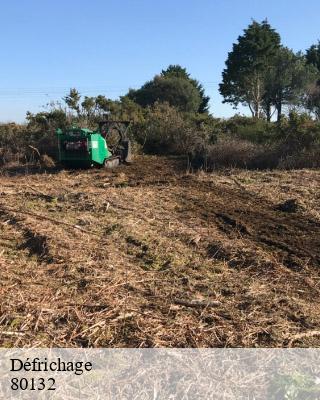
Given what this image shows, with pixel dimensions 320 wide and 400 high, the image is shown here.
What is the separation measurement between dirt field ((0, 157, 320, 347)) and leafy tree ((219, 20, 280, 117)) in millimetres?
32760

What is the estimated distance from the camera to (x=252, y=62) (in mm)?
40969

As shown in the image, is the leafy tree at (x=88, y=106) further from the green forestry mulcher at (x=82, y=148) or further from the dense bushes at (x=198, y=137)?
the green forestry mulcher at (x=82, y=148)

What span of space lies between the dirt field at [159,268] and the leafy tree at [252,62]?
3276 centimetres

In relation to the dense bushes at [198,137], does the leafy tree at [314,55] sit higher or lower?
higher

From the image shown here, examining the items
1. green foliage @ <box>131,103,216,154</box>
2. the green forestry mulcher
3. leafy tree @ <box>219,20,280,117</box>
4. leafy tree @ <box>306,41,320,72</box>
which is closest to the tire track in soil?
the green forestry mulcher

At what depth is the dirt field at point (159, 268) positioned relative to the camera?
368 centimetres

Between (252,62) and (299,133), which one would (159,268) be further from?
(252,62)

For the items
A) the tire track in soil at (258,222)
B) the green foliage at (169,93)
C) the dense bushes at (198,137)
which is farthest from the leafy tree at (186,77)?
the tire track in soil at (258,222)

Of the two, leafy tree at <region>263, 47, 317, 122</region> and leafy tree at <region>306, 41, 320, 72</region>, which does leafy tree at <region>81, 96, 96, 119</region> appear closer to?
leafy tree at <region>263, 47, 317, 122</region>

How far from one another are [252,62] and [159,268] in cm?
3854

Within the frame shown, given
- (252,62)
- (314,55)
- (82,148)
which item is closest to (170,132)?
(82,148)

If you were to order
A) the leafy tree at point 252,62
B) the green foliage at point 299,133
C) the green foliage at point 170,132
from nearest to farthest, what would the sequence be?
the green foliage at point 299,133, the green foliage at point 170,132, the leafy tree at point 252,62

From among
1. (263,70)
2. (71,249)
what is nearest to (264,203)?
(71,249)

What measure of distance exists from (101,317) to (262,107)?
41.4 meters
